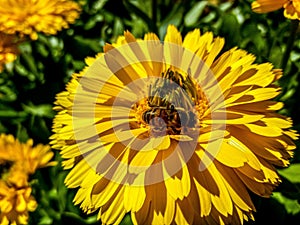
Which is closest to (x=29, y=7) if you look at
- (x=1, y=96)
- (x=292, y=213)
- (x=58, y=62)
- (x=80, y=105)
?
(x=58, y=62)

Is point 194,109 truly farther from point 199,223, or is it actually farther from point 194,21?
point 194,21

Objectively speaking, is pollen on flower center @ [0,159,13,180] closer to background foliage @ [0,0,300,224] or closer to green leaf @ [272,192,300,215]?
background foliage @ [0,0,300,224]

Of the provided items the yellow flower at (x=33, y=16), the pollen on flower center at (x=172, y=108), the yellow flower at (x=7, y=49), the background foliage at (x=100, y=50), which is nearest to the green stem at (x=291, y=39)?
the background foliage at (x=100, y=50)

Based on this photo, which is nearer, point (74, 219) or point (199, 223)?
point (199, 223)

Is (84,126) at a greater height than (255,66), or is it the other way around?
(255,66)

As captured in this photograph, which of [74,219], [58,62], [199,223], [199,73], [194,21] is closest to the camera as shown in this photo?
[199,223]

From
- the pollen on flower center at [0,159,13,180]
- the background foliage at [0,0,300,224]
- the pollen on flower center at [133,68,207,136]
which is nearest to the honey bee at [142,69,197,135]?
the pollen on flower center at [133,68,207,136]
